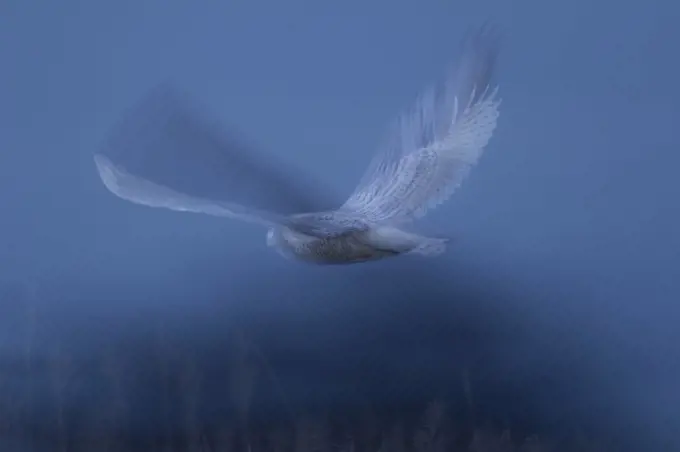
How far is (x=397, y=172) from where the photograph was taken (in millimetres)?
695

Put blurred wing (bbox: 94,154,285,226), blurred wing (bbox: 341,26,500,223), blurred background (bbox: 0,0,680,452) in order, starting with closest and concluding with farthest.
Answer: blurred wing (bbox: 94,154,285,226), blurred wing (bbox: 341,26,500,223), blurred background (bbox: 0,0,680,452)

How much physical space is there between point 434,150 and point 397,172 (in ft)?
0.13

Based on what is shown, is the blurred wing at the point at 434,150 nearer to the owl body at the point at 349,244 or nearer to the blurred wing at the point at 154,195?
the owl body at the point at 349,244

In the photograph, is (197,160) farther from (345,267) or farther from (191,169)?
(345,267)

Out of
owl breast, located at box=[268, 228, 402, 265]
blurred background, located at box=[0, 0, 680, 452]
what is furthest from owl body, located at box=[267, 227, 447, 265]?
blurred background, located at box=[0, 0, 680, 452]

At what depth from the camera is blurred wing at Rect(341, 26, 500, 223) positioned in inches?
26.8

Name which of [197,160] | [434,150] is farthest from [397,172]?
[197,160]

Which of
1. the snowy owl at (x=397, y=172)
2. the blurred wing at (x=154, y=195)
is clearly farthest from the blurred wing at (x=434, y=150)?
the blurred wing at (x=154, y=195)

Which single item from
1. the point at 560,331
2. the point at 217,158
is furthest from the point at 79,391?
the point at 560,331

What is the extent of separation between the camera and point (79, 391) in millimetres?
812

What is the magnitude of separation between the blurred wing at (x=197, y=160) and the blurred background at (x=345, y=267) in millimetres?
25

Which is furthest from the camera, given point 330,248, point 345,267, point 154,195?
point 345,267

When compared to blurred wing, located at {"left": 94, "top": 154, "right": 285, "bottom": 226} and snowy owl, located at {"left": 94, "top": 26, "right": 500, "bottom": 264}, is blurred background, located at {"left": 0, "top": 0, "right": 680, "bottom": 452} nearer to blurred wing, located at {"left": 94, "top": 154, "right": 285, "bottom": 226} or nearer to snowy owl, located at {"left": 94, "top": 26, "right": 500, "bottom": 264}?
snowy owl, located at {"left": 94, "top": 26, "right": 500, "bottom": 264}

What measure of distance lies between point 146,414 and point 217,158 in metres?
0.29
